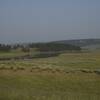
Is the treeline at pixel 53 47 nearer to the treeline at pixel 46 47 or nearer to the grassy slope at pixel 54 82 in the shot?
the treeline at pixel 46 47

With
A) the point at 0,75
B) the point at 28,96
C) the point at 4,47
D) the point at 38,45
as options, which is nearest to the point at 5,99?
the point at 28,96

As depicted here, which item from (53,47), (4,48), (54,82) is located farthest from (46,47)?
(54,82)

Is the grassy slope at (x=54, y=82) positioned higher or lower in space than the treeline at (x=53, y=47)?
higher

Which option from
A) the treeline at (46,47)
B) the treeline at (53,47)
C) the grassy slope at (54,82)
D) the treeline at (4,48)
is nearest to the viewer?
the grassy slope at (54,82)

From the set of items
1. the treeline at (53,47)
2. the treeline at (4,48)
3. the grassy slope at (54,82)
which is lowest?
the treeline at (53,47)

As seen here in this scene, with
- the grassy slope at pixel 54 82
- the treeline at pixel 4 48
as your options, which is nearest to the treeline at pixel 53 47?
the treeline at pixel 4 48

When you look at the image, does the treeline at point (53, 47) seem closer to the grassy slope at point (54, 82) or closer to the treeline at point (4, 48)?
the treeline at point (4, 48)

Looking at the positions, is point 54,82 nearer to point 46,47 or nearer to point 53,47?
point 46,47

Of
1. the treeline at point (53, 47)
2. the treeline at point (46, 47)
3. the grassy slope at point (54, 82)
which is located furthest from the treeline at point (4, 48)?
the grassy slope at point (54, 82)

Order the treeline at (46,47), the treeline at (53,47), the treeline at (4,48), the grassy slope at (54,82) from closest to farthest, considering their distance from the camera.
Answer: the grassy slope at (54,82)
the treeline at (4,48)
the treeline at (46,47)
the treeline at (53,47)

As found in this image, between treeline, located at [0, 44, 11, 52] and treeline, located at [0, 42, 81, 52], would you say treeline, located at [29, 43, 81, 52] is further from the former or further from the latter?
treeline, located at [0, 44, 11, 52]

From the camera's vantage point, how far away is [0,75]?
31.8 metres

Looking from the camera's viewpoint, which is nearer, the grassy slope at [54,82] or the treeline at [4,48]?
the grassy slope at [54,82]

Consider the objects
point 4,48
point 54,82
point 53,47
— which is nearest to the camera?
point 54,82
